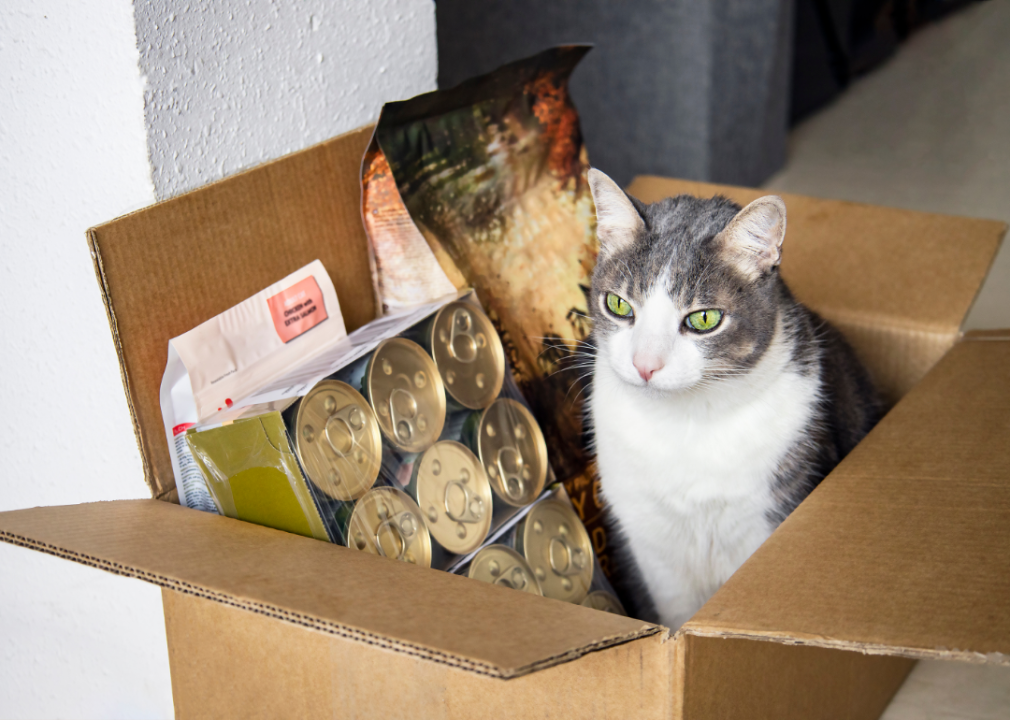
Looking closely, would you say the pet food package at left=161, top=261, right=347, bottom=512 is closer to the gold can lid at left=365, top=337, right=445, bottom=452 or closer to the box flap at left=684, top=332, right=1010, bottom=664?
the gold can lid at left=365, top=337, right=445, bottom=452

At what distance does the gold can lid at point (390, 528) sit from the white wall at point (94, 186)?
0.27 meters

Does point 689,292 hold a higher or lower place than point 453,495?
higher

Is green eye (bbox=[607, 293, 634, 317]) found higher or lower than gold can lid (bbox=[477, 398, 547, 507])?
higher

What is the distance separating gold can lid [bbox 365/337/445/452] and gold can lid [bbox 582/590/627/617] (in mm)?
307

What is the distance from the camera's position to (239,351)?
0.90m

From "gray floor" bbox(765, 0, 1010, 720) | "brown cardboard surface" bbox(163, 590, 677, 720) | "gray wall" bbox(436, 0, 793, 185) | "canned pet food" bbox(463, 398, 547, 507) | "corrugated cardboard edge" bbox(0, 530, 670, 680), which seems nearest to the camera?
"corrugated cardboard edge" bbox(0, 530, 670, 680)

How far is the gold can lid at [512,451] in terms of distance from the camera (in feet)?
3.27

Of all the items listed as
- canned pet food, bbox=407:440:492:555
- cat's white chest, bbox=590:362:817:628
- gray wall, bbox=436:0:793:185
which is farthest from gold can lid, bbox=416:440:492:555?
gray wall, bbox=436:0:793:185

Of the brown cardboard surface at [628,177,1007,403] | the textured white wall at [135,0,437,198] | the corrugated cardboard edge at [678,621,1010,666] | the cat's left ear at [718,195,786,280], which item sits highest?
the textured white wall at [135,0,437,198]

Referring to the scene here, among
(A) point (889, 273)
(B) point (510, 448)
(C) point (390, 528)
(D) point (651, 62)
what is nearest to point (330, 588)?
(C) point (390, 528)

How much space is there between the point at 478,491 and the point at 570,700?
33cm

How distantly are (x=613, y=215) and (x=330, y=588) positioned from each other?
0.55 meters

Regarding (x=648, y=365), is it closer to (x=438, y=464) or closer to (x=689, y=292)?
(x=689, y=292)

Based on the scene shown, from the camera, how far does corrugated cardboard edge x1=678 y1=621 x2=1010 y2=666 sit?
549mm
